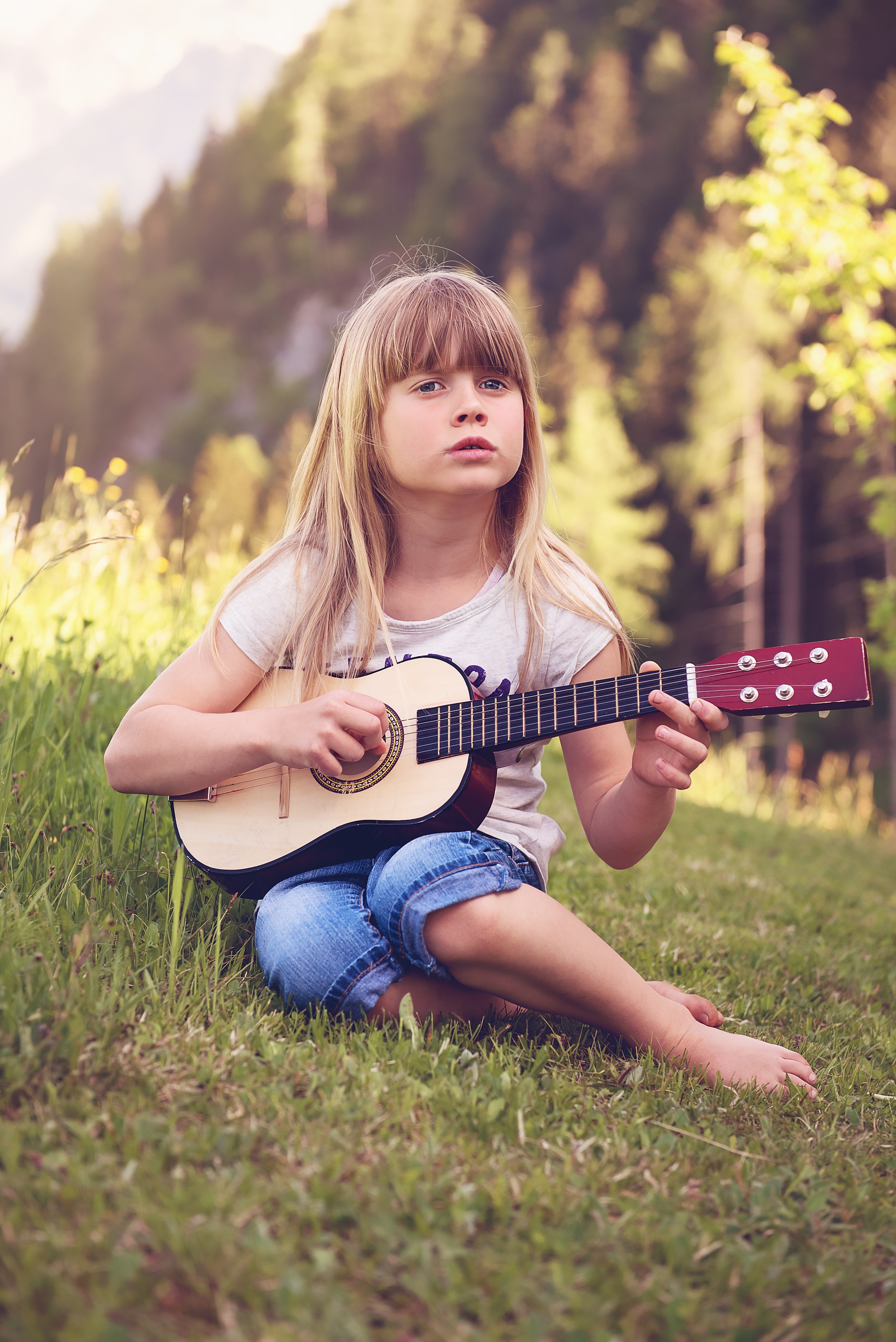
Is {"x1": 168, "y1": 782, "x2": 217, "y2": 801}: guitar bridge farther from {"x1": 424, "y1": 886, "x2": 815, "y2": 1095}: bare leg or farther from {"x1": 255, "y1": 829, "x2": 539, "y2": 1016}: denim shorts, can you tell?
A: {"x1": 424, "y1": 886, "x2": 815, "y2": 1095}: bare leg

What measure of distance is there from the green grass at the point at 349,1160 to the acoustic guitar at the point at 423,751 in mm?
187

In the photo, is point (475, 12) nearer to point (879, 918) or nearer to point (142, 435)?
point (142, 435)

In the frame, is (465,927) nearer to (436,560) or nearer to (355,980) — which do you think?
(355,980)

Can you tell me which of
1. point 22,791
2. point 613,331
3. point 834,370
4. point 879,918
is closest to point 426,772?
point 22,791

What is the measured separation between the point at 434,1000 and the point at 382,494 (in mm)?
1181

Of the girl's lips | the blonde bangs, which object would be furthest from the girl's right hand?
the blonde bangs

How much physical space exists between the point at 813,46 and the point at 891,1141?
28.3 metres

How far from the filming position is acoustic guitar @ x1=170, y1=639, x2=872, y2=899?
5.93 feet

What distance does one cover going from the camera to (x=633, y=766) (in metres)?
1.99

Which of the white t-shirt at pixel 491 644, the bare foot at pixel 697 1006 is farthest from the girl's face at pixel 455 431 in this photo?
the bare foot at pixel 697 1006

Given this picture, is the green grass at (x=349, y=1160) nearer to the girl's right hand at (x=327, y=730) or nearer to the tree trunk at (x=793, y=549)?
the girl's right hand at (x=327, y=730)

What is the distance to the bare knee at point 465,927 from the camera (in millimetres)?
1771

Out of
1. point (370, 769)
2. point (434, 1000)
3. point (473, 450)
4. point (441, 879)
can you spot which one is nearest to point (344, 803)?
point (370, 769)

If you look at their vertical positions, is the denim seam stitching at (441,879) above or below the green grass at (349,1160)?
above
